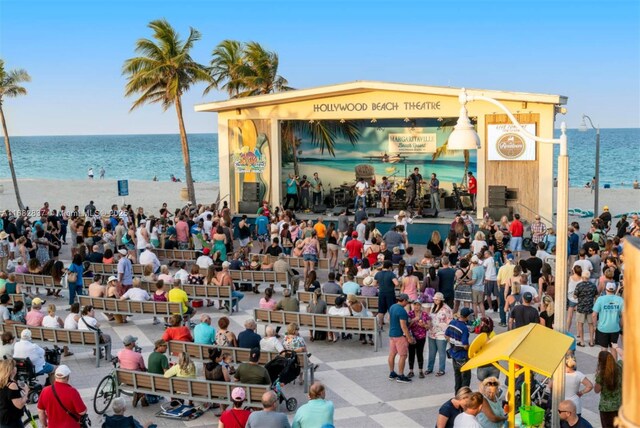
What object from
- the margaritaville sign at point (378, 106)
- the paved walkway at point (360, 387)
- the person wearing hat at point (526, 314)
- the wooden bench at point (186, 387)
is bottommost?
the paved walkway at point (360, 387)

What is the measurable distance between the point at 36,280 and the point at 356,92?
544 inches

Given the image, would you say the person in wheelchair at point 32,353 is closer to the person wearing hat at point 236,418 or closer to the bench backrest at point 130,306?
the bench backrest at point 130,306

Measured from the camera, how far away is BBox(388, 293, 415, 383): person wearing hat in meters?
11.8

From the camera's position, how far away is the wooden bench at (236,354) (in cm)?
1145

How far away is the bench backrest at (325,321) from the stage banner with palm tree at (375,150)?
17.7 meters

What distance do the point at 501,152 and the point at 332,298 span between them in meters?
12.9

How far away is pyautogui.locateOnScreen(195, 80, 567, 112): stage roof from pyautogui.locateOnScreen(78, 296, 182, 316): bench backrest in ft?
42.4

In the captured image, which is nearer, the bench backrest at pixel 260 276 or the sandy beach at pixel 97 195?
the bench backrest at pixel 260 276

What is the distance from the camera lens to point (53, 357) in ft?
41.3

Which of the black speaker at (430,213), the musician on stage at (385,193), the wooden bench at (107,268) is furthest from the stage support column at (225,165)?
the wooden bench at (107,268)

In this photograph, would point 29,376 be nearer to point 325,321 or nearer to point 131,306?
point 131,306

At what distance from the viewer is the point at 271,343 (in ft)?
38.2

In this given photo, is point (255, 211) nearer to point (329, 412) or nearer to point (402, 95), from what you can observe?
point (402, 95)

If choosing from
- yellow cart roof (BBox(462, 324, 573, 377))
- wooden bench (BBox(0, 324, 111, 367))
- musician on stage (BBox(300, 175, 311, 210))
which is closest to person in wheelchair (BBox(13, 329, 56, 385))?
wooden bench (BBox(0, 324, 111, 367))
